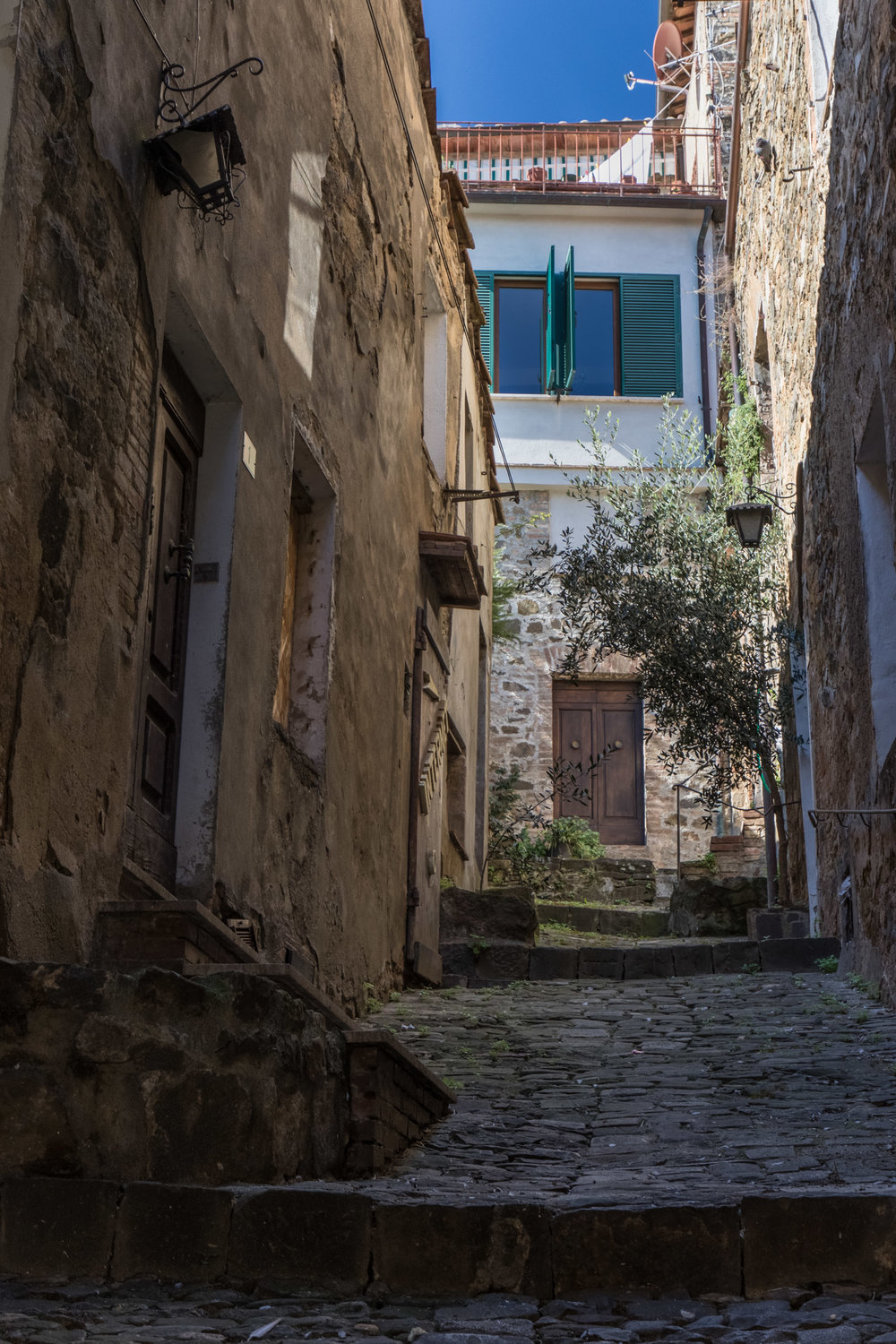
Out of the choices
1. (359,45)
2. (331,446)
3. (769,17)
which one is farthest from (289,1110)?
(769,17)

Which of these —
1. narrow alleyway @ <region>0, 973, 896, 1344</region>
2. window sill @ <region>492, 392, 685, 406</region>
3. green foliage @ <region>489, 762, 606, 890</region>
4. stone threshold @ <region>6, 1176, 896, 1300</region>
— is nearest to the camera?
narrow alleyway @ <region>0, 973, 896, 1344</region>

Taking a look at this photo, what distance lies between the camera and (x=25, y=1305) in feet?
9.37

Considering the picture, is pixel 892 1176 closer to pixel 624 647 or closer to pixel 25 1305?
pixel 25 1305

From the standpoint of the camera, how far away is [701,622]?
40.6 ft

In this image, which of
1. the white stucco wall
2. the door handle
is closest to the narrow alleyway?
the door handle

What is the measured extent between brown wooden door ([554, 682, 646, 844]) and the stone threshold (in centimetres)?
1351

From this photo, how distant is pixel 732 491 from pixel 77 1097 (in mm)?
12536

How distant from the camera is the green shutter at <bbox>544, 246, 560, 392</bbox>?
1827 cm

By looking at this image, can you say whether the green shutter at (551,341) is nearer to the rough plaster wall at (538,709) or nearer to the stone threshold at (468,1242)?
the rough plaster wall at (538,709)

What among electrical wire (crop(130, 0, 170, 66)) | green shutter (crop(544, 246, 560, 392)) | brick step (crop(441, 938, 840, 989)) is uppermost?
green shutter (crop(544, 246, 560, 392))

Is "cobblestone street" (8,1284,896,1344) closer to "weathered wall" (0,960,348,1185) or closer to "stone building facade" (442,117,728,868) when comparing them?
"weathered wall" (0,960,348,1185)

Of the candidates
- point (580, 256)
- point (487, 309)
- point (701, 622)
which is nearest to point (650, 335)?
point (580, 256)

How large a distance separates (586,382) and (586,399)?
459 mm

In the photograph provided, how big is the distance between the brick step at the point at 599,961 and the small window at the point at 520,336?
1008 centimetres
